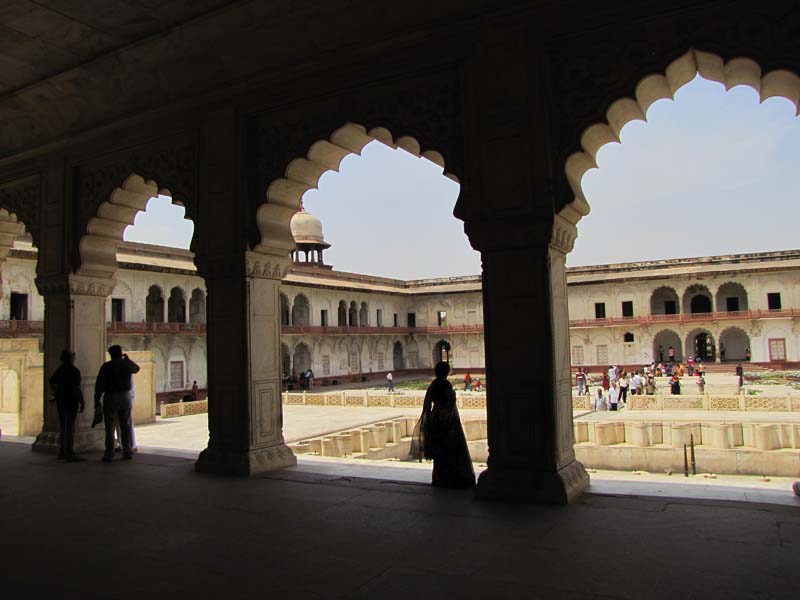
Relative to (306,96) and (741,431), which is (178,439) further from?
(741,431)

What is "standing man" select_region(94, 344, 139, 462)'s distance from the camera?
6.81 metres

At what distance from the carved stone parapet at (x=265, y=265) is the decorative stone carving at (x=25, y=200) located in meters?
3.52

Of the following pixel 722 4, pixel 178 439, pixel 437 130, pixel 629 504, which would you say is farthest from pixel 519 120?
pixel 178 439

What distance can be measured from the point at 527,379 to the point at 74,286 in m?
5.64

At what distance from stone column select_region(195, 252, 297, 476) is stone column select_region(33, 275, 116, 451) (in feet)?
7.37

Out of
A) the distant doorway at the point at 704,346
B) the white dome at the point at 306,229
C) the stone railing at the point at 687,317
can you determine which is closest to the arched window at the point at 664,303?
the distant doorway at the point at 704,346

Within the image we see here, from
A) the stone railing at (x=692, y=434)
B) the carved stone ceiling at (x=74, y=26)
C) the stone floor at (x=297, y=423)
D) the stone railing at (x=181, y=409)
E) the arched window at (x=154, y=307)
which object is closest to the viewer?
the carved stone ceiling at (x=74, y=26)

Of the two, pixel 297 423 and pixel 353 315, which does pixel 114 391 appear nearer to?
pixel 297 423

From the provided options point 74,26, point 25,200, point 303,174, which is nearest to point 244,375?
point 303,174

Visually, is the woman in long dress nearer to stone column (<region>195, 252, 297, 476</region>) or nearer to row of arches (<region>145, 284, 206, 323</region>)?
stone column (<region>195, 252, 297, 476</region>)

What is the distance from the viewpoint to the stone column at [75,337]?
7734mm

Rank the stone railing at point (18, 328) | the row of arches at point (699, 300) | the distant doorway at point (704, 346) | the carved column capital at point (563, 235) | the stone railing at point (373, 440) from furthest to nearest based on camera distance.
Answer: the distant doorway at point (704, 346) < the row of arches at point (699, 300) < the stone railing at point (18, 328) < the stone railing at point (373, 440) < the carved column capital at point (563, 235)

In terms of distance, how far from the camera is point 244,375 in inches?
244

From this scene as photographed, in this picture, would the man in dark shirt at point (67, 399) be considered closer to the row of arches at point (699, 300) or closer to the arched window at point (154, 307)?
the arched window at point (154, 307)
